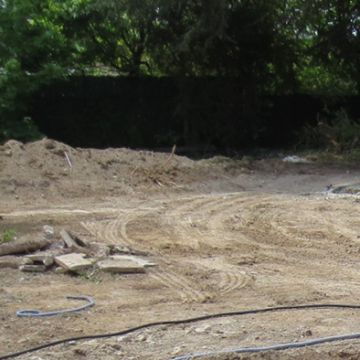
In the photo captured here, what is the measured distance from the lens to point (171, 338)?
6.74 meters

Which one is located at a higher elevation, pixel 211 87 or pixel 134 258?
pixel 211 87

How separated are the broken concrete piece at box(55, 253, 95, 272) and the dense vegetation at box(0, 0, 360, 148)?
14128 mm

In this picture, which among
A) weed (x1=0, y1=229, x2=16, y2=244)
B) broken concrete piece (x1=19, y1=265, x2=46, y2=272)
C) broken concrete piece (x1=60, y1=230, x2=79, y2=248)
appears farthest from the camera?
weed (x1=0, y1=229, x2=16, y2=244)

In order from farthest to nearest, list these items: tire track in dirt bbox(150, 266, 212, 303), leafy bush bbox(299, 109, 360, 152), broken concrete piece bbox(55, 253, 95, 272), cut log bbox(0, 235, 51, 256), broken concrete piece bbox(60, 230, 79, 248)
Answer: leafy bush bbox(299, 109, 360, 152)
broken concrete piece bbox(60, 230, 79, 248)
cut log bbox(0, 235, 51, 256)
broken concrete piece bbox(55, 253, 95, 272)
tire track in dirt bbox(150, 266, 212, 303)

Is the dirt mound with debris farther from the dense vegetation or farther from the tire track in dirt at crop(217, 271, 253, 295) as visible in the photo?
the tire track in dirt at crop(217, 271, 253, 295)

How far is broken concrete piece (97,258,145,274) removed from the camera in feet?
30.1

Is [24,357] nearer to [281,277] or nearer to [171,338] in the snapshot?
[171,338]

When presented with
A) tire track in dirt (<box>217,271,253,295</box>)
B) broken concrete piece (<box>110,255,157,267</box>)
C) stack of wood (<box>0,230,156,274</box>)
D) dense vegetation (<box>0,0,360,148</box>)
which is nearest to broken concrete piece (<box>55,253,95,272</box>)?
stack of wood (<box>0,230,156,274</box>)

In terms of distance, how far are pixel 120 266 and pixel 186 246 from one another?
2.09 metres

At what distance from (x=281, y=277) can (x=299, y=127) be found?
19.8 meters

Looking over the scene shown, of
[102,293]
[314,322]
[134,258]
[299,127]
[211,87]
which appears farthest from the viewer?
[299,127]

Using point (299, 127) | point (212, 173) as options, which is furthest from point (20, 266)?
point (299, 127)

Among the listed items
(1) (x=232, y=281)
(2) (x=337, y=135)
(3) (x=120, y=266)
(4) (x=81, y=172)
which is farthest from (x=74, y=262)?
(2) (x=337, y=135)

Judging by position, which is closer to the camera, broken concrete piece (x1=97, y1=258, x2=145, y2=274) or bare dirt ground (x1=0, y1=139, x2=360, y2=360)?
bare dirt ground (x1=0, y1=139, x2=360, y2=360)
